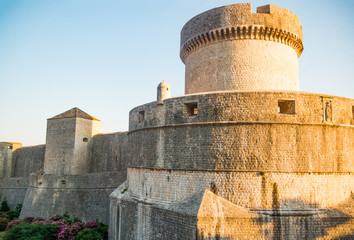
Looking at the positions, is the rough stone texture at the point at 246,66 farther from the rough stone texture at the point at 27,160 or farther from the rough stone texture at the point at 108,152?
the rough stone texture at the point at 27,160

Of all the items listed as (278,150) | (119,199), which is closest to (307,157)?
(278,150)

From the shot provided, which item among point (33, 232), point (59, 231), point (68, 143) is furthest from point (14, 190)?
point (59, 231)

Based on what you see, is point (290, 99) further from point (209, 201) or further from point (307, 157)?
point (209, 201)

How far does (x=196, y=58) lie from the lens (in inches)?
535

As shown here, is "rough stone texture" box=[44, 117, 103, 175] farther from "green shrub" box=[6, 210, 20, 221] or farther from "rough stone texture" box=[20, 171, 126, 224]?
"green shrub" box=[6, 210, 20, 221]

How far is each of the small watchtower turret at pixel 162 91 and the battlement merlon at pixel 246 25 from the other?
12.3 ft

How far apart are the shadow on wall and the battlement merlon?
745 centimetres

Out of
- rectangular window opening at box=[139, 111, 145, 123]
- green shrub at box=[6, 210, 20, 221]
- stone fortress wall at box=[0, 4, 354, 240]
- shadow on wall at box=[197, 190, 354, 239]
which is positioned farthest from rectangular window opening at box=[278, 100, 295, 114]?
green shrub at box=[6, 210, 20, 221]

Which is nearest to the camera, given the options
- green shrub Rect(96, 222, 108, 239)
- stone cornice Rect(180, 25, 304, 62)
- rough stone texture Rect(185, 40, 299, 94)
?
stone cornice Rect(180, 25, 304, 62)

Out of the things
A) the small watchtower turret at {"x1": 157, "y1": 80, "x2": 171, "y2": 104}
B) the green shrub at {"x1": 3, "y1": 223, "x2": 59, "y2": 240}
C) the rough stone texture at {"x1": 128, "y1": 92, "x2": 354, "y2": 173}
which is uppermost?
the small watchtower turret at {"x1": 157, "y1": 80, "x2": 171, "y2": 104}

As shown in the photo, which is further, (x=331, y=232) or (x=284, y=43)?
(x=284, y=43)

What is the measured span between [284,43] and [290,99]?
514cm

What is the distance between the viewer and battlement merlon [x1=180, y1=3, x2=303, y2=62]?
12.2 metres

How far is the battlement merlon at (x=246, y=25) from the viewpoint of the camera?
39.9 ft
